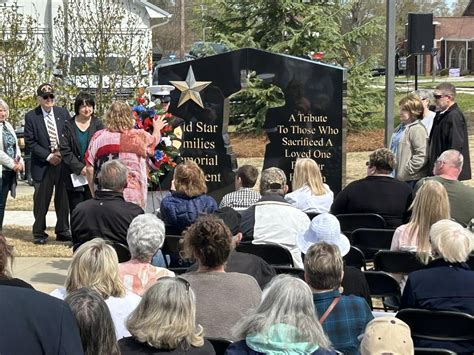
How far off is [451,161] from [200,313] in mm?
3522

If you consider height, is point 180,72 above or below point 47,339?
above

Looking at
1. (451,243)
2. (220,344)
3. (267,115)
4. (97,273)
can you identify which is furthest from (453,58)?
(220,344)

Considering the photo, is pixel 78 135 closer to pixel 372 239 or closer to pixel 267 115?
pixel 267 115

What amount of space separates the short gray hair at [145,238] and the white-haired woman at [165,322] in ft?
5.36

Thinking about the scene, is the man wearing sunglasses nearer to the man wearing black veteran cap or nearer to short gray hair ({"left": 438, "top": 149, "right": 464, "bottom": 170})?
short gray hair ({"left": 438, "top": 149, "right": 464, "bottom": 170})

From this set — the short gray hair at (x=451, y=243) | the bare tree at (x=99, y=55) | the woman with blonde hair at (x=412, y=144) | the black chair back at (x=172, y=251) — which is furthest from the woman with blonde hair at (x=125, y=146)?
the bare tree at (x=99, y=55)

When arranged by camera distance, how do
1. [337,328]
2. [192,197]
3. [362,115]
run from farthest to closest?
[362,115]
[192,197]
[337,328]

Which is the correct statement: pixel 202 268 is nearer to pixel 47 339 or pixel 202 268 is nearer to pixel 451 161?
pixel 47 339

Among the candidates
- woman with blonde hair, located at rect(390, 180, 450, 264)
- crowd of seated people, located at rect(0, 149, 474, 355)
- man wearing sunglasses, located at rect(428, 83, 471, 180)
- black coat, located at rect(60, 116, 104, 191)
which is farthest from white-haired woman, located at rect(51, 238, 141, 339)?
man wearing sunglasses, located at rect(428, 83, 471, 180)

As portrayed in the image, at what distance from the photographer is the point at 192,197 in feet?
26.5

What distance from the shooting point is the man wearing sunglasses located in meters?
10.4

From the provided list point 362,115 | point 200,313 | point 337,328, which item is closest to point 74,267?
point 200,313

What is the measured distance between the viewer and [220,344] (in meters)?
5.01

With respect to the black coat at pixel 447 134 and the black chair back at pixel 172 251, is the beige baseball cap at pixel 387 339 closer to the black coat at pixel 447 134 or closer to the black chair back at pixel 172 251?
the black chair back at pixel 172 251
